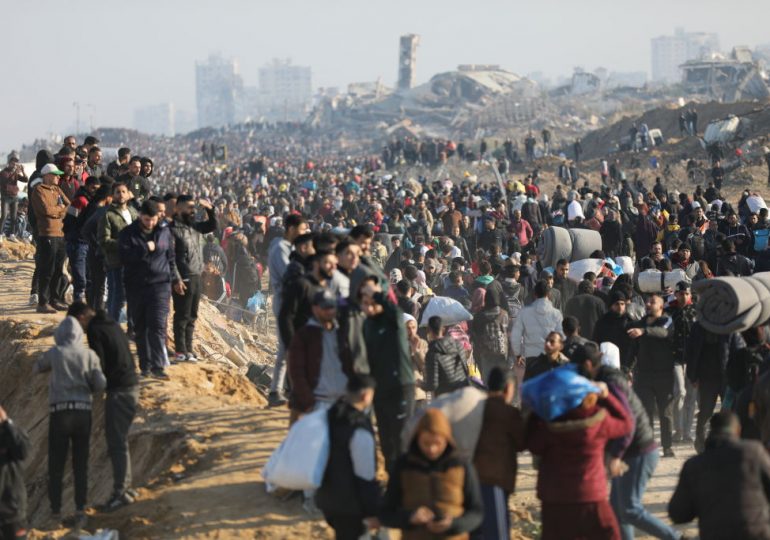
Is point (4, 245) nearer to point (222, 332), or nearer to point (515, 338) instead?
point (222, 332)

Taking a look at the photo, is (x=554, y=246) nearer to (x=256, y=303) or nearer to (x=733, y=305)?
(x=256, y=303)

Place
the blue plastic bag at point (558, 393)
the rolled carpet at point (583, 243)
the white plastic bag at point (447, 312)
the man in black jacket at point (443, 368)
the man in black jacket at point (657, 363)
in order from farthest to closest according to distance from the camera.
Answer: the rolled carpet at point (583, 243) → the white plastic bag at point (447, 312) → the man in black jacket at point (657, 363) → the man in black jacket at point (443, 368) → the blue plastic bag at point (558, 393)

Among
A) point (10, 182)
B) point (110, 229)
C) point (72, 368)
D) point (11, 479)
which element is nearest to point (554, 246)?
point (110, 229)

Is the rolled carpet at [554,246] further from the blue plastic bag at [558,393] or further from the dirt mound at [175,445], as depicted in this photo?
the blue plastic bag at [558,393]

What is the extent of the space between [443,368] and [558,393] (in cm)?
313

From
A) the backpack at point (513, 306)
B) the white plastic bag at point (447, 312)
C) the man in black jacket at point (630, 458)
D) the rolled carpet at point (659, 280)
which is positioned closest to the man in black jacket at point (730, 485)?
the man in black jacket at point (630, 458)

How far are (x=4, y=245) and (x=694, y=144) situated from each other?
125ft

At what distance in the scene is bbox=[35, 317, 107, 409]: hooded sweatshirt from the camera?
916 centimetres

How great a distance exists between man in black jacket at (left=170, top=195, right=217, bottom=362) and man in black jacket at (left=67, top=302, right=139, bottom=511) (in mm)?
2399

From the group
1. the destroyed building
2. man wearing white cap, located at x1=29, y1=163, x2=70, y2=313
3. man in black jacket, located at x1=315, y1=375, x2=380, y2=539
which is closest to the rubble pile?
the destroyed building

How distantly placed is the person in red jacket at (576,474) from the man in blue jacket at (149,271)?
5.28 m

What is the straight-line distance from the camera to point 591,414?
6.96 m

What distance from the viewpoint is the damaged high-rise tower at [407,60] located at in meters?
193

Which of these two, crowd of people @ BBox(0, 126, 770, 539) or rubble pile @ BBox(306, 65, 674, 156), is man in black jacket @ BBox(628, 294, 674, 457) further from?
rubble pile @ BBox(306, 65, 674, 156)
